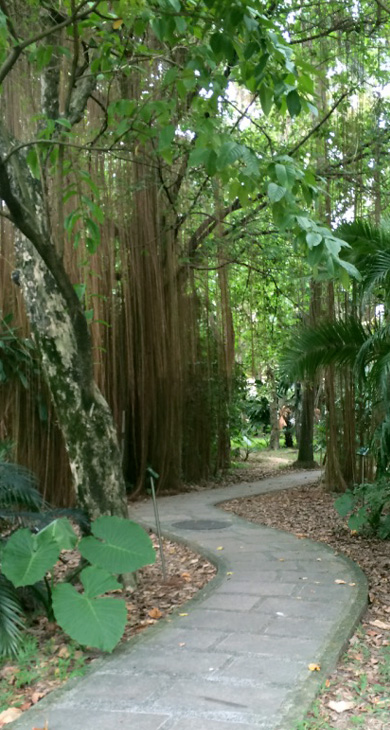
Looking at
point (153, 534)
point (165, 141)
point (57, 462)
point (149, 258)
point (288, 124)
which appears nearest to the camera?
point (165, 141)

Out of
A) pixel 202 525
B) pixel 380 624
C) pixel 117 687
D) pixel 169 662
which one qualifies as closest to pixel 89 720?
pixel 117 687

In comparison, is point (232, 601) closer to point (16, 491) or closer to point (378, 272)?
point (16, 491)

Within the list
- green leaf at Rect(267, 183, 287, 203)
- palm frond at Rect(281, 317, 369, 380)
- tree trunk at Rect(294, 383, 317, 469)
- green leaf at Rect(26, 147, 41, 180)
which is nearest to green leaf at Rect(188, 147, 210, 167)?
green leaf at Rect(267, 183, 287, 203)

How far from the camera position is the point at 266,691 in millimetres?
3090

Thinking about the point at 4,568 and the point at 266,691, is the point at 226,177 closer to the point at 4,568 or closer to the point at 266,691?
the point at 4,568

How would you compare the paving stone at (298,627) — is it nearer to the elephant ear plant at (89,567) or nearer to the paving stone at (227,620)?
the paving stone at (227,620)

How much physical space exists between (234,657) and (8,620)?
1203 millimetres

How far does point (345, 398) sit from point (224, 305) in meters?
2.41

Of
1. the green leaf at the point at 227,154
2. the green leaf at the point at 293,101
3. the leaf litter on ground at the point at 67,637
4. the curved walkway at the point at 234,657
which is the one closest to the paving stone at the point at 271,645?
the curved walkway at the point at 234,657

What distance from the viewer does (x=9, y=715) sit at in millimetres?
2971

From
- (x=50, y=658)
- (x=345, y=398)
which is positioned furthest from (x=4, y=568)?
(x=345, y=398)

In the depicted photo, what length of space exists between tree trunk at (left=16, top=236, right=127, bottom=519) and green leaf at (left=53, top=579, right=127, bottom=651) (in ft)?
3.75

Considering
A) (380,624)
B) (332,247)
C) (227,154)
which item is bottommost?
(380,624)

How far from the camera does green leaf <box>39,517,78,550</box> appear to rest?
3561 millimetres
